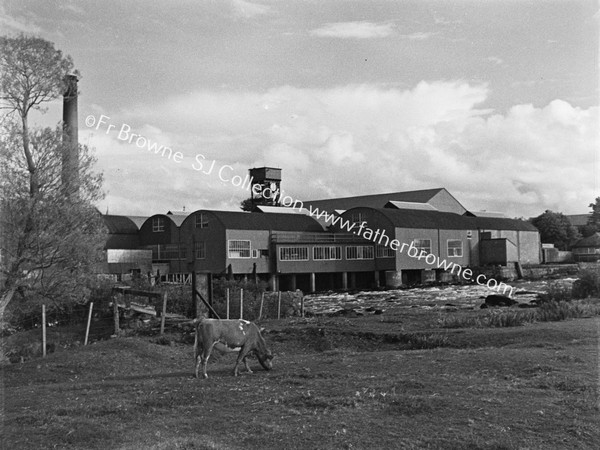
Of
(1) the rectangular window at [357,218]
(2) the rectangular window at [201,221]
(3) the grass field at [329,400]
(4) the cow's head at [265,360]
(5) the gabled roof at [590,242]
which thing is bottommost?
(3) the grass field at [329,400]

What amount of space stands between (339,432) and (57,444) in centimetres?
405

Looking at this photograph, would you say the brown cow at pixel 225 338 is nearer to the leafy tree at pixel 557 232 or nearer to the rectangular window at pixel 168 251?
the rectangular window at pixel 168 251

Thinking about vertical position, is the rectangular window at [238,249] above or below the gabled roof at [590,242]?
below

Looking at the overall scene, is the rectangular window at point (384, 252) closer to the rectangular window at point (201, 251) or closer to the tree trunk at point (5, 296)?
the rectangular window at point (201, 251)

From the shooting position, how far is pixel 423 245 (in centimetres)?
7681

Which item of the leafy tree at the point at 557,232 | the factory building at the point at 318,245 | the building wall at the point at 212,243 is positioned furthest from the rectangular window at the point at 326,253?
the leafy tree at the point at 557,232

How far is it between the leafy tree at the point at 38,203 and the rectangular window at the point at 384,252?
50962mm

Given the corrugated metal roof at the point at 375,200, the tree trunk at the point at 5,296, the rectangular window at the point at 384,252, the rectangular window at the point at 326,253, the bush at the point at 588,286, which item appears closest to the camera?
the tree trunk at the point at 5,296

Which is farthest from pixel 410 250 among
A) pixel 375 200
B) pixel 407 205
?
pixel 375 200

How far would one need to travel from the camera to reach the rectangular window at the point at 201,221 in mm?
66919

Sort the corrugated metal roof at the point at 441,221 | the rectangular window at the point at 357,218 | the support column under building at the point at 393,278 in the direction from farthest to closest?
the rectangular window at the point at 357,218 → the corrugated metal roof at the point at 441,221 → the support column under building at the point at 393,278

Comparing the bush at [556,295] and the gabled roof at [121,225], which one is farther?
the gabled roof at [121,225]

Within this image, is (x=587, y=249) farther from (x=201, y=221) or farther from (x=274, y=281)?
(x=201, y=221)

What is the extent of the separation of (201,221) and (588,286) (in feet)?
136
